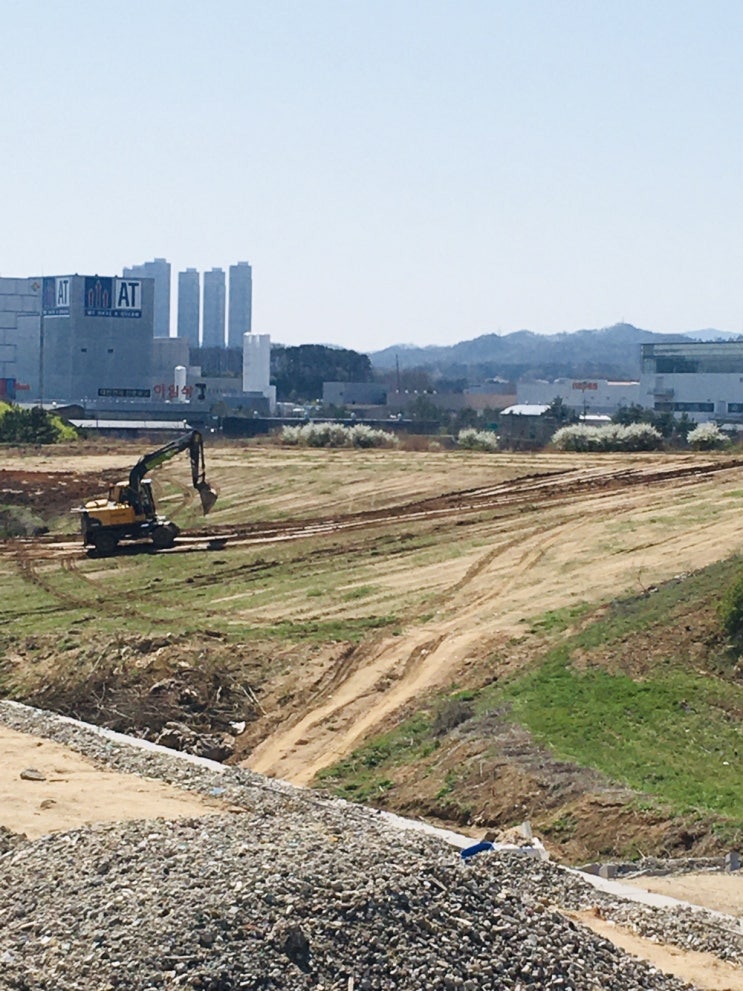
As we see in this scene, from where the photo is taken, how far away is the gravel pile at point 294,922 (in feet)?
37.3

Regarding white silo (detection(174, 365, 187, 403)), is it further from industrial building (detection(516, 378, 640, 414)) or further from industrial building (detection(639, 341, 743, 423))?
industrial building (detection(639, 341, 743, 423))

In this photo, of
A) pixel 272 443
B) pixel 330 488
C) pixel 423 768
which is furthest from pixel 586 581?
pixel 272 443

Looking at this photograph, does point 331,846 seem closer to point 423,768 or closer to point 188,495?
point 423,768

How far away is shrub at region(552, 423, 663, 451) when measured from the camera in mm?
61188

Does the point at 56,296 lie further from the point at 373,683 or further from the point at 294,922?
the point at 294,922

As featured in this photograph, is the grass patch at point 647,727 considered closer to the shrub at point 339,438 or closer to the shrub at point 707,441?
the shrub at point 707,441

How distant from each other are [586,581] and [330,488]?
1883 centimetres

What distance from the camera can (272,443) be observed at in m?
71.3

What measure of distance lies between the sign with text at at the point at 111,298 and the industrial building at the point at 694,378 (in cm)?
4098

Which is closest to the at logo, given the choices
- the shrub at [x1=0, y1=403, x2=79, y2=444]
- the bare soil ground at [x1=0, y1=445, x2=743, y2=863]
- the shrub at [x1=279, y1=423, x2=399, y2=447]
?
the shrub at [x1=0, y1=403, x2=79, y2=444]

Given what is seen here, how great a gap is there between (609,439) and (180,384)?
193 ft

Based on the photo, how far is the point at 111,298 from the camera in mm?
121312

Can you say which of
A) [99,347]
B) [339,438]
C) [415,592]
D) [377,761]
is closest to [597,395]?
[99,347]

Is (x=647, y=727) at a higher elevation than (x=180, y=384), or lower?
lower
